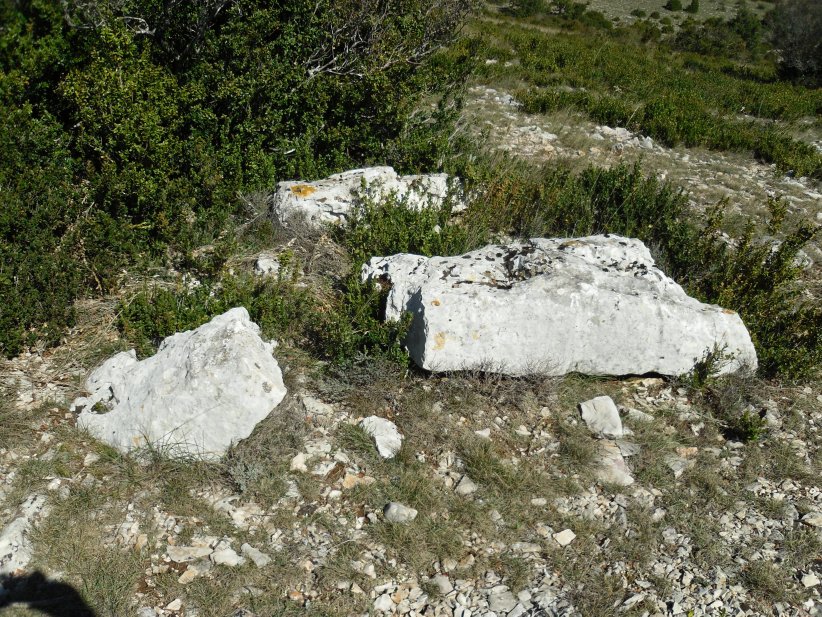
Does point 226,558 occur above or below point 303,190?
below

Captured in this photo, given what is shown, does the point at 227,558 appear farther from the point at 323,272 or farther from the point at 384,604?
the point at 323,272

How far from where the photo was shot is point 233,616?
10.5ft

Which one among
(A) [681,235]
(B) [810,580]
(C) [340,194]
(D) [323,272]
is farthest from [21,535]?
(A) [681,235]

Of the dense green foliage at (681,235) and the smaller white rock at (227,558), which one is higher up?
the dense green foliage at (681,235)

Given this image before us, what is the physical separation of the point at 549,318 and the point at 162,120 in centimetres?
440

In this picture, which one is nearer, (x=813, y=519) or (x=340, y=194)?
(x=813, y=519)

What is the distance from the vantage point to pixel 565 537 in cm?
373

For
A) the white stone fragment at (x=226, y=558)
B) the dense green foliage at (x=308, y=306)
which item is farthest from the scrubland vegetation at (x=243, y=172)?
the white stone fragment at (x=226, y=558)

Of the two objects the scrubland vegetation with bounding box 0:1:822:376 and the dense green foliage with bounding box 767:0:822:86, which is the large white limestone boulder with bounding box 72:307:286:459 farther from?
the dense green foliage with bounding box 767:0:822:86

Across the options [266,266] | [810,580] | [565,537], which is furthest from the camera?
[266,266]

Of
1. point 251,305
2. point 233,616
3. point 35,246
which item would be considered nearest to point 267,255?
point 251,305

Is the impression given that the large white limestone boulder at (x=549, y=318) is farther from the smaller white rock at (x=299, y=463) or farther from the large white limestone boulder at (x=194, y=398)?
the large white limestone boulder at (x=194, y=398)

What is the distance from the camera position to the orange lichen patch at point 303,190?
615 centimetres

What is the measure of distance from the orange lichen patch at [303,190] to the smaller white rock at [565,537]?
4030 mm
